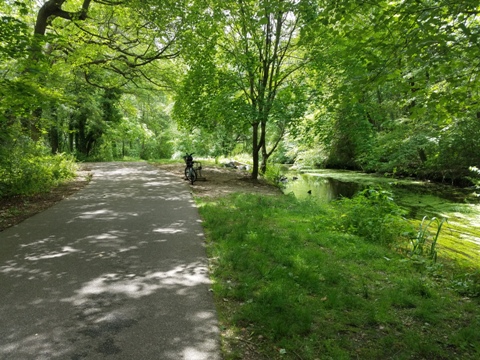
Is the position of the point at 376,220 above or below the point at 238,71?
below

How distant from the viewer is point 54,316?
362 centimetres

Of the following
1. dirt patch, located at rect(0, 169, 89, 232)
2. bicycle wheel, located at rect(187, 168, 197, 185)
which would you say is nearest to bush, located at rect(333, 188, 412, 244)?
bicycle wheel, located at rect(187, 168, 197, 185)


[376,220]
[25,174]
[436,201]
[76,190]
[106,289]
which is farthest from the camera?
[436,201]

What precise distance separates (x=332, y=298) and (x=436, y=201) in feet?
36.3

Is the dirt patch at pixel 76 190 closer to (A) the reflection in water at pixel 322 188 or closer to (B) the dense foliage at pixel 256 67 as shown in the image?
(B) the dense foliage at pixel 256 67

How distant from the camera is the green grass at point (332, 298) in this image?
3.30 m

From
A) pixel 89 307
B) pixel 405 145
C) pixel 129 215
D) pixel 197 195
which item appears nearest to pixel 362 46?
pixel 89 307

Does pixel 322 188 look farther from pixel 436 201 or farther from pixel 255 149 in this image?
pixel 436 201

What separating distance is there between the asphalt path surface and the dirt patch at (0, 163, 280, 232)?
58 centimetres

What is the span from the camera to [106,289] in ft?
14.1

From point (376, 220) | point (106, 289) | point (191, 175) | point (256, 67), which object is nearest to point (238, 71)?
point (256, 67)

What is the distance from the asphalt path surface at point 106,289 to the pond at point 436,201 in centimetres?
561

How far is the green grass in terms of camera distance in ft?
10.8

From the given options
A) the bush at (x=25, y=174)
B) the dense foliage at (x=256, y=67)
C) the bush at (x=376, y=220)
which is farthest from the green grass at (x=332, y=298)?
the bush at (x=25, y=174)
